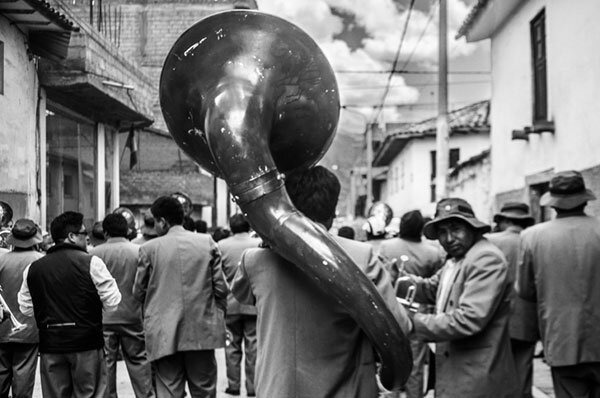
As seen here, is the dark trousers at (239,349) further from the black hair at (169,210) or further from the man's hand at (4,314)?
the man's hand at (4,314)

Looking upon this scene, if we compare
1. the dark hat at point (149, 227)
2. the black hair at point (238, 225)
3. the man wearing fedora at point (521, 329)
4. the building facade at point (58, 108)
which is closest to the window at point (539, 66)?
the man wearing fedora at point (521, 329)

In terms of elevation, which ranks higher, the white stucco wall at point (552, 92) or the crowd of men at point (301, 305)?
the white stucco wall at point (552, 92)

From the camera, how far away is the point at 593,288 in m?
4.74

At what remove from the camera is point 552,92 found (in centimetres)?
1031

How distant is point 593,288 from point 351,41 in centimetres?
349

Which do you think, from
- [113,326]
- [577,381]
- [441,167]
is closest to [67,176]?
[441,167]

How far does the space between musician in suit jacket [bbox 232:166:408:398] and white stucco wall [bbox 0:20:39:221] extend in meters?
8.34

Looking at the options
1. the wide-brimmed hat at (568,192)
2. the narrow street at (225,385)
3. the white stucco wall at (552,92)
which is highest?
the white stucco wall at (552,92)

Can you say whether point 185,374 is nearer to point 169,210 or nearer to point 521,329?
point 169,210

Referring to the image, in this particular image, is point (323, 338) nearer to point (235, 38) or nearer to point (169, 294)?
point (235, 38)

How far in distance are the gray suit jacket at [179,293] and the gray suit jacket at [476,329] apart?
2221mm

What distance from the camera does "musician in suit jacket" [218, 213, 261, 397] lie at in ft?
24.4

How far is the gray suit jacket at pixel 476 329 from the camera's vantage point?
12.0 ft

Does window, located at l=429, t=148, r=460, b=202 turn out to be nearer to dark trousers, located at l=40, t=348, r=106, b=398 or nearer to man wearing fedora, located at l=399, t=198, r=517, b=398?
dark trousers, located at l=40, t=348, r=106, b=398
